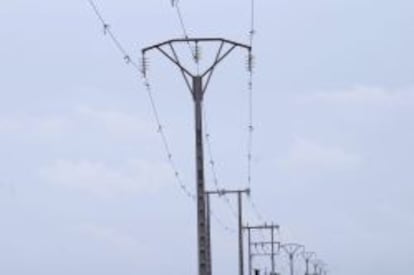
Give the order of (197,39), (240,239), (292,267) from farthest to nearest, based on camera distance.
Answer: (292,267)
(240,239)
(197,39)

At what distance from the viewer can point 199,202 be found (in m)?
46.5

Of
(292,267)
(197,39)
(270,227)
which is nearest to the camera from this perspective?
(197,39)

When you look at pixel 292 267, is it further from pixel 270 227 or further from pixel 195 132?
pixel 195 132

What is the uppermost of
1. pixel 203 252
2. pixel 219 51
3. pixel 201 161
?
pixel 219 51

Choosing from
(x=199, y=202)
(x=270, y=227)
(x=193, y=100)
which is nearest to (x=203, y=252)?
(x=199, y=202)

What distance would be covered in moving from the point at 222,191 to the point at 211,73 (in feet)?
124

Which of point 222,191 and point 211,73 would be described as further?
point 222,191

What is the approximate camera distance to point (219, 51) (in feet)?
151

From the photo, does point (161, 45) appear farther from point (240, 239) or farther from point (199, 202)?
point (240, 239)

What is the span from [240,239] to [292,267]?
54.6m

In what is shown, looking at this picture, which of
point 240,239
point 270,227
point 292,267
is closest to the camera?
point 240,239

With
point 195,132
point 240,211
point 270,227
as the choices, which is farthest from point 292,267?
point 195,132

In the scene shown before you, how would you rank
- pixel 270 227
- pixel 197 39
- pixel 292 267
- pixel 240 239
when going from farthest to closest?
pixel 292 267
pixel 270 227
pixel 240 239
pixel 197 39

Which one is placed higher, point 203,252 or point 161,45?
point 161,45
